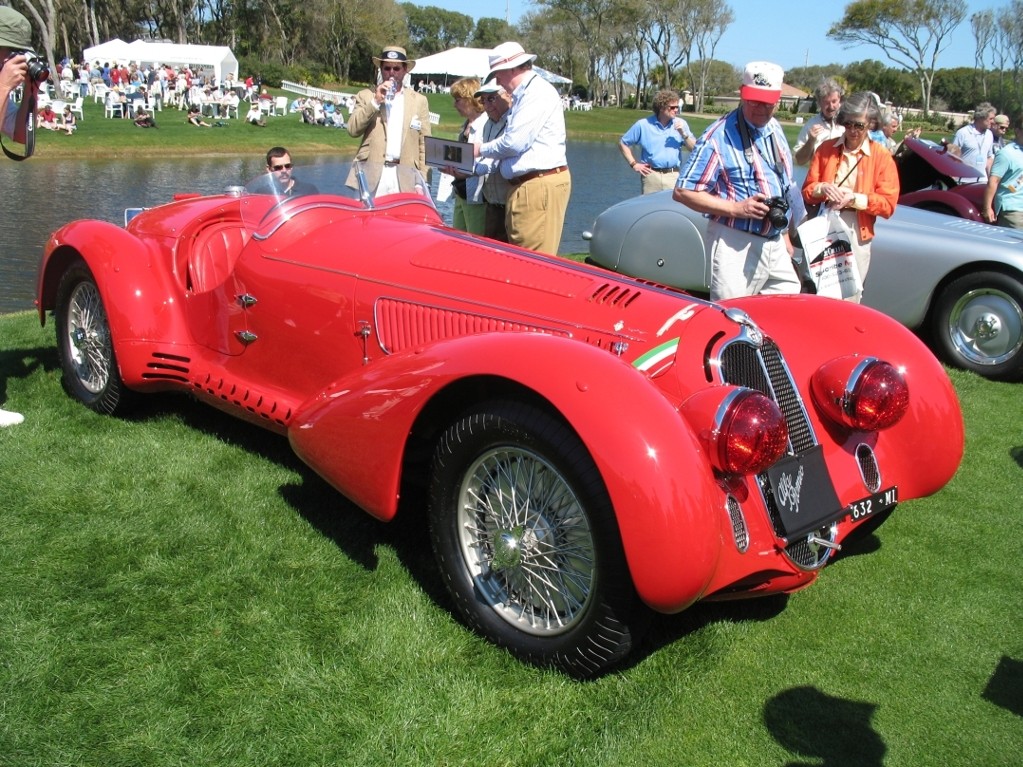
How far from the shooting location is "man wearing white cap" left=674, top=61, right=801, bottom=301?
4.79m

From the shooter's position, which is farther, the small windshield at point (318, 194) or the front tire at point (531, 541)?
the small windshield at point (318, 194)

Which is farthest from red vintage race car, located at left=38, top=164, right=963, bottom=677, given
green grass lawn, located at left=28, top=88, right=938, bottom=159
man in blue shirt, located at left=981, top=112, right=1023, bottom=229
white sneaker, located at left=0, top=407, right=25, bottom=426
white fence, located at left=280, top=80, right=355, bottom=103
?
white fence, located at left=280, top=80, right=355, bottom=103

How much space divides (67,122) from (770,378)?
26.1 meters

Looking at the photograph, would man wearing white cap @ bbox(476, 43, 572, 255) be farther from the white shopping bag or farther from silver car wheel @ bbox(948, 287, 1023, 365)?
silver car wheel @ bbox(948, 287, 1023, 365)

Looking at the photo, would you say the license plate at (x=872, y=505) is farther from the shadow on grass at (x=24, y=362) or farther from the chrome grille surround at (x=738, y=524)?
the shadow on grass at (x=24, y=362)

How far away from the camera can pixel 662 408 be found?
2.74 meters

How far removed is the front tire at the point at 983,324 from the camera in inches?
264

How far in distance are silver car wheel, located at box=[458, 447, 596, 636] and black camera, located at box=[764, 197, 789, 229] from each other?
8.34ft

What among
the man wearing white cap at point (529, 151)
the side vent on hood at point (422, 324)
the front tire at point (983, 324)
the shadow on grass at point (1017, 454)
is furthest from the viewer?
the front tire at point (983, 324)

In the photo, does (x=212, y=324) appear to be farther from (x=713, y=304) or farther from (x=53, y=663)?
(x=713, y=304)

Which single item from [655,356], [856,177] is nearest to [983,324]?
[856,177]

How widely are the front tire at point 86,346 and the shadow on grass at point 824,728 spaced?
3.83 metres

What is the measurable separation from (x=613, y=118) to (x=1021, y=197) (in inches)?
2021

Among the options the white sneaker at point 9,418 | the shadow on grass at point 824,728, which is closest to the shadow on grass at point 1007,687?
the shadow on grass at point 824,728
